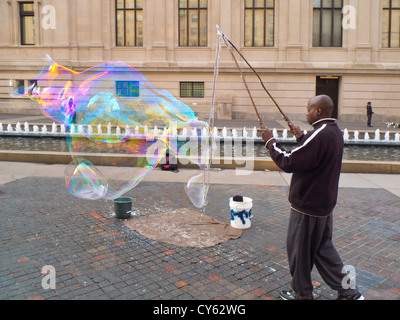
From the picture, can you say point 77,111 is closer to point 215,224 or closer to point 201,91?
point 215,224

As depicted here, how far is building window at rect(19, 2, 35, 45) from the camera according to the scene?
2788cm

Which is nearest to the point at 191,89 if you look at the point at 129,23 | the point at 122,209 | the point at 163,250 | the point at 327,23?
the point at 129,23

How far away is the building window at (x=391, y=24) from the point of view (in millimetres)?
25781

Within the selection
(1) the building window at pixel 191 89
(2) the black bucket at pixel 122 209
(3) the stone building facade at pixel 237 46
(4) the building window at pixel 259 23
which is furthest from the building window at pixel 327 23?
(2) the black bucket at pixel 122 209

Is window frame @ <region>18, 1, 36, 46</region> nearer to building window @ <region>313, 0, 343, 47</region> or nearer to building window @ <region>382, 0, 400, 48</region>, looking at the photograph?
building window @ <region>313, 0, 343, 47</region>

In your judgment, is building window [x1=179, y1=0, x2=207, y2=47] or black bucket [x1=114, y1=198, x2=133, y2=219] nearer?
black bucket [x1=114, y1=198, x2=133, y2=219]

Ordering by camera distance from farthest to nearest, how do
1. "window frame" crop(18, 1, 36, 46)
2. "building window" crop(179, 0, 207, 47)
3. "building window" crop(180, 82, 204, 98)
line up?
"window frame" crop(18, 1, 36, 46)
"building window" crop(180, 82, 204, 98)
"building window" crop(179, 0, 207, 47)

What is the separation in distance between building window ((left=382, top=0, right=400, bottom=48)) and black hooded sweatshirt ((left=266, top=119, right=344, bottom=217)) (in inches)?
996

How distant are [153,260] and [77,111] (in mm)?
4174

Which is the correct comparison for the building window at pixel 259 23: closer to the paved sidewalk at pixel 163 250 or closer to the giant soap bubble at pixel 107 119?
the giant soap bubble at pixel 107 119

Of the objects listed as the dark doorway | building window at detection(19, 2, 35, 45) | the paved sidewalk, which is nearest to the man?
the paved sidewalk

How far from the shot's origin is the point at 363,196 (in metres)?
8.58

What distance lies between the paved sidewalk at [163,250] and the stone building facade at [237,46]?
59.8 ft

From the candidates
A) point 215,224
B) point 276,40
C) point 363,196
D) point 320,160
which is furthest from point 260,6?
point 320,160
